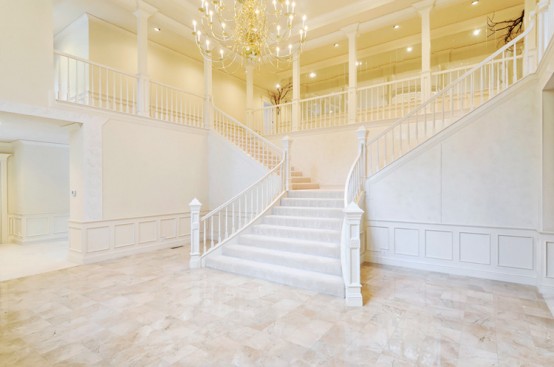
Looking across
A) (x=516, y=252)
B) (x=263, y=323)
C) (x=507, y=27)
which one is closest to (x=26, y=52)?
(x=263, y=323)

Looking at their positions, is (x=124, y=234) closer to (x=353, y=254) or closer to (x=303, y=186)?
(x=303, y=186)

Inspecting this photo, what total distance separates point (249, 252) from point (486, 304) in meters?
3.37

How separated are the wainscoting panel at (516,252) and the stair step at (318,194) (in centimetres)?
265

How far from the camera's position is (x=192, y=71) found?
382 inches

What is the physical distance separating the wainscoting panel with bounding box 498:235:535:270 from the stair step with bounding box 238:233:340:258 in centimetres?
248

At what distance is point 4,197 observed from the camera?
775 cm

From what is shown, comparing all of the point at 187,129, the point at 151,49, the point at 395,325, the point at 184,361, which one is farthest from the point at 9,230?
the point at 395,325

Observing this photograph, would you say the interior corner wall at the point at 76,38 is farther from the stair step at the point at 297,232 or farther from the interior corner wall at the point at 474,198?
the interior corner wall at the point at 474,198

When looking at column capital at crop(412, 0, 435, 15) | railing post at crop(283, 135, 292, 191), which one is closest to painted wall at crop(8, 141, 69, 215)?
railing post at crop(283, 135, 292, 191)

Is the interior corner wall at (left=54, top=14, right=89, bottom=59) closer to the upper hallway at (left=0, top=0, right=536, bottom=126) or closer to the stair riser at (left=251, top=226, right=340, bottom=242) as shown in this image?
the upper hallway at (left=0, top=0, right=536, bottom=126)

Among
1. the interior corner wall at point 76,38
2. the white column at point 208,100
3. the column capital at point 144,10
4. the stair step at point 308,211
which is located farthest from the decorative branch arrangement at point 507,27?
the interior corner wall at point 76,38

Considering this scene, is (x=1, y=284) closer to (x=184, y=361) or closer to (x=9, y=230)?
(x=184, y=361)

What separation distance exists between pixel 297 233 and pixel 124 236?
3.66 metres

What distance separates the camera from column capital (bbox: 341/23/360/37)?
7.72 meters
